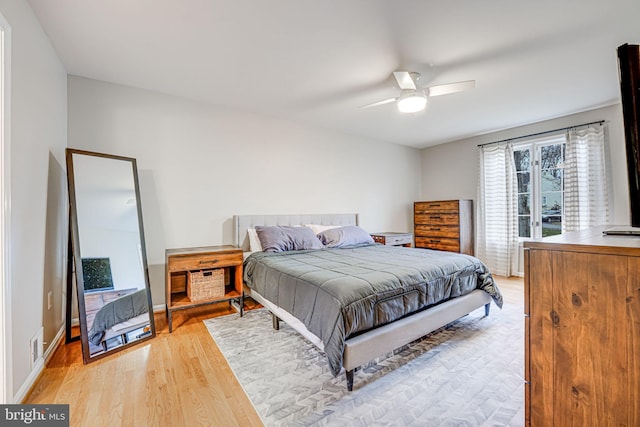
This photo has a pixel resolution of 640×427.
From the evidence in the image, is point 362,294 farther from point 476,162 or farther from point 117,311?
point 476,162

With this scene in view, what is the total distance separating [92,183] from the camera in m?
2.53

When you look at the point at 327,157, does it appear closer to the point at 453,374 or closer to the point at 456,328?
the point at 456,328

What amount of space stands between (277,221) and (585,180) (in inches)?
172

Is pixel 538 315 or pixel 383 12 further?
pixel 383 12

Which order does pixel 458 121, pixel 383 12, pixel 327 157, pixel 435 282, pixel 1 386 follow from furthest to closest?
pixel 327 157, pixel 458 121, pixel 435 282, pixel 383 12, pixel 1 386

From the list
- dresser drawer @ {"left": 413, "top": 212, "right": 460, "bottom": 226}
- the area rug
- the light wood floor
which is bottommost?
the area rug

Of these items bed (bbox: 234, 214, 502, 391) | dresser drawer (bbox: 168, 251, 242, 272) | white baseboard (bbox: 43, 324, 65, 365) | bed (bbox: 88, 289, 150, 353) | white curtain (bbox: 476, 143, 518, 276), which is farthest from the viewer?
white curtain (bbox: 476, 143, 518, 276)

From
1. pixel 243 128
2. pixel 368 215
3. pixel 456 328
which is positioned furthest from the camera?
pixel 368 215

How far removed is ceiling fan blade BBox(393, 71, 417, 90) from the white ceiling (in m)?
0.16

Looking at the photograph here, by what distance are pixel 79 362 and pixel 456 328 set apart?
3.28 meters

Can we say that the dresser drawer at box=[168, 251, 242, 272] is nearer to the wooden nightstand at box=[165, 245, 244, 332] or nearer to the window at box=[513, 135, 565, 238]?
the wooden nightstand at box=[165, 245, 244, 332]

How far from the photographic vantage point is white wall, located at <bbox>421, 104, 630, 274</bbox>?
3.57 meters

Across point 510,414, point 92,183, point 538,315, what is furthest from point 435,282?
point 92,183

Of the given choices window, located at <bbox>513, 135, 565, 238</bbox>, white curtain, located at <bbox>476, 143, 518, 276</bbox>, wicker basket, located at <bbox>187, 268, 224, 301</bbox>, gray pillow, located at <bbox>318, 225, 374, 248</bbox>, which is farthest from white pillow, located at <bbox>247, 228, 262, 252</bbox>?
window, located at <bbox>513, 135, 565, 238</bbox>
